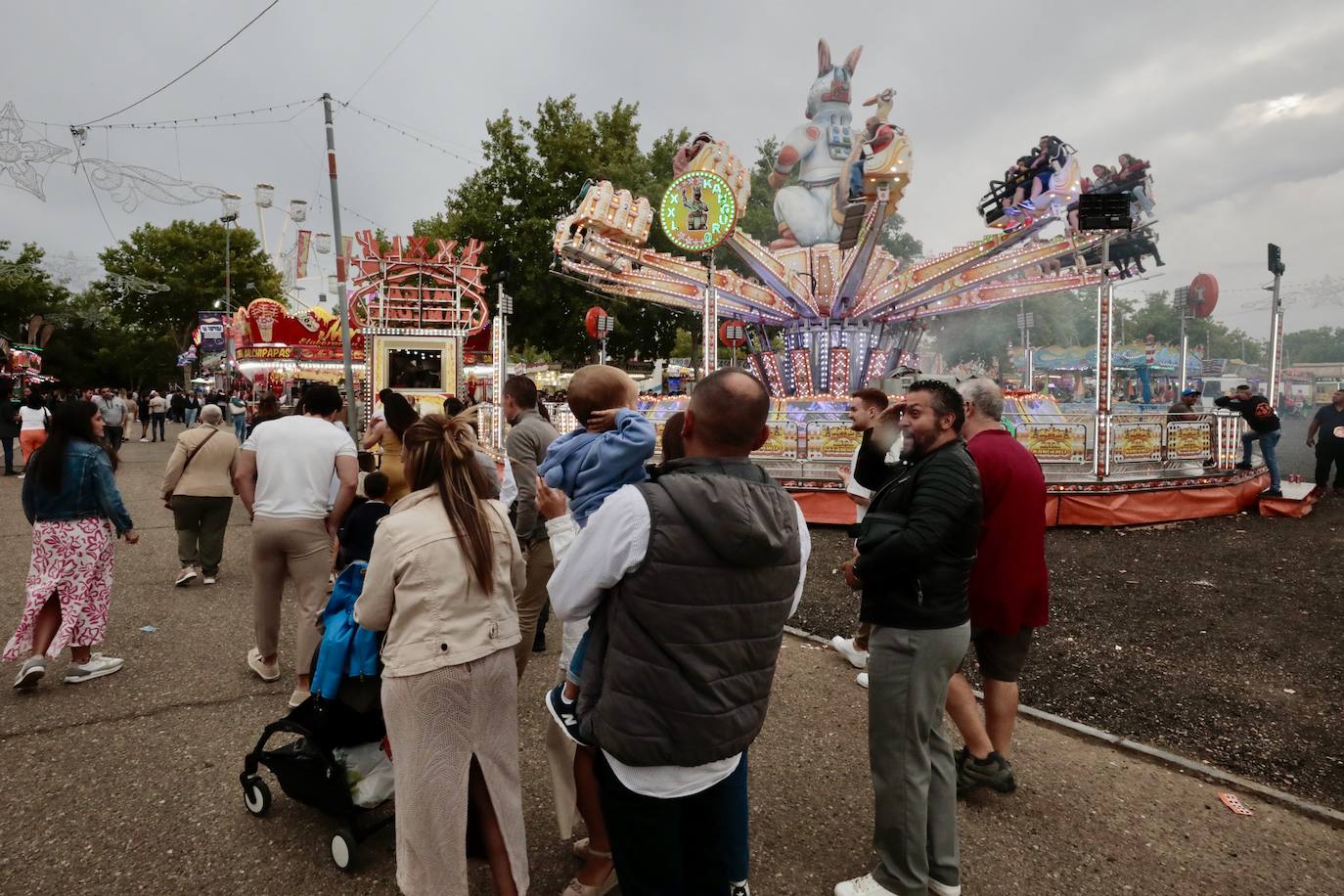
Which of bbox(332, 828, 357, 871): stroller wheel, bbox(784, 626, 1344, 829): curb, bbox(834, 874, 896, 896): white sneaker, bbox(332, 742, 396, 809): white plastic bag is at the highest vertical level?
bbox(332, 742, 396, 809): white plastic bag

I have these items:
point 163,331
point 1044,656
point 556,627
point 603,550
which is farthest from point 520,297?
point 163,331

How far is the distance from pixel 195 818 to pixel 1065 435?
412 inches

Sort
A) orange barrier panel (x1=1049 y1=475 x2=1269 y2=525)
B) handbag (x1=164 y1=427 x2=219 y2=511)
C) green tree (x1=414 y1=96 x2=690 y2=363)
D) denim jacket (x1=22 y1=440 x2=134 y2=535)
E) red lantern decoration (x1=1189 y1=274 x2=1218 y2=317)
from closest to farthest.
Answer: denim jacket (x1=22 y1=440 x2=134 y2=535) → handbag (x1=164 y1=427 x2=219 y2=511) → orange barrier panel (x1=1049 y1=475 x2=1269 y2=525) → red lantern decoration (x1=1189 y1=274 x2=1218 y2=317) → green tree (x1=414 y1=96 x2=690 y2=363)

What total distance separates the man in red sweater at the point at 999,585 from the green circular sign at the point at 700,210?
9.75m

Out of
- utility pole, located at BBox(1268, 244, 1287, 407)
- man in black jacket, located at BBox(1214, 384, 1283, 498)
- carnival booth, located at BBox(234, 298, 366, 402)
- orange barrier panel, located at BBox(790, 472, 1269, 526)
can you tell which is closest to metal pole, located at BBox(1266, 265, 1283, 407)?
utility pole, located at BBox(1268, 244, 1287, 407)

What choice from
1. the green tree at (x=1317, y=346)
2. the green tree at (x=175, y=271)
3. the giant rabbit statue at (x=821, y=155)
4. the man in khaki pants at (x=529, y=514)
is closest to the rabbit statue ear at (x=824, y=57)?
the giant rabbit statue at (x=821, y=155)

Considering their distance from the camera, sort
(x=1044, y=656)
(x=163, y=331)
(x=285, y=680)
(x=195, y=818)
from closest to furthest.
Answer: (x=195, y=818), (x=285, y=680), (x=1044, y=656), (x=163, y=331)

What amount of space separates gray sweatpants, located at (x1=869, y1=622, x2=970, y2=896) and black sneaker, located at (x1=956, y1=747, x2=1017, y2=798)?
0.80 m

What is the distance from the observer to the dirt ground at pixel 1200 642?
3896 millimetres

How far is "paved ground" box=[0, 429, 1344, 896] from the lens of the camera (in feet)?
8.89

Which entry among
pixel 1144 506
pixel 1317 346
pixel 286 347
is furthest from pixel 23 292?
pixel 1317 346

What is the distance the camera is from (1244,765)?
362 centimetres

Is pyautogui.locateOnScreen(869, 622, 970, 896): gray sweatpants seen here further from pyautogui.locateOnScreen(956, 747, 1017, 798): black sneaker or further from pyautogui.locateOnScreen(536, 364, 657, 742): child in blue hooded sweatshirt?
pyautogui.locateOnScreen(536, 364, 657, 742): child in blue hooded sweatshirt

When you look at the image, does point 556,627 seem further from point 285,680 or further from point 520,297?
point 520,297
